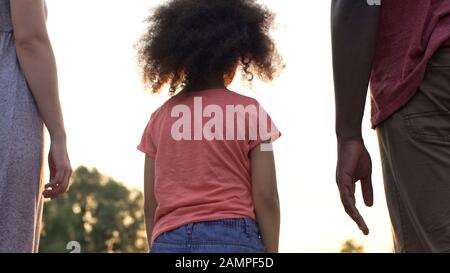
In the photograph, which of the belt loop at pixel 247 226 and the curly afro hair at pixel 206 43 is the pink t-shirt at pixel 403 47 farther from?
the curly afro hair at pixel 206 43

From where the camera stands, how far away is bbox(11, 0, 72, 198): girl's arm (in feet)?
9.41

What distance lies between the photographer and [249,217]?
315cm

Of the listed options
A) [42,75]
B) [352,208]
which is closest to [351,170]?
[352,208]

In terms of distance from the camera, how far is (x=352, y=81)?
8.71 feet

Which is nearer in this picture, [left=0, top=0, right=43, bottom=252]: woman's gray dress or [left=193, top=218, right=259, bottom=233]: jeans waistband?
[left=0, top=0, right=43, bottom=252]: woman's gray dress

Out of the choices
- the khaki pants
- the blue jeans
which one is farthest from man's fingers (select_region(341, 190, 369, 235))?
the blue jeans

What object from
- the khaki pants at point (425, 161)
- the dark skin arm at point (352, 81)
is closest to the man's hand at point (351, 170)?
the dark skin arm at point (352, 81)

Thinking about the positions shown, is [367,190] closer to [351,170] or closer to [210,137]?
[351,170]

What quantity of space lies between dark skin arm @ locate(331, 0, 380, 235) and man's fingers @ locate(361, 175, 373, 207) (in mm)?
29

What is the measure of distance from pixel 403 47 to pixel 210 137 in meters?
0.89

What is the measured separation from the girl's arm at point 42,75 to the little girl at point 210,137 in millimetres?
475

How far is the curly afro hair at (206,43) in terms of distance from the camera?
342 centimetres

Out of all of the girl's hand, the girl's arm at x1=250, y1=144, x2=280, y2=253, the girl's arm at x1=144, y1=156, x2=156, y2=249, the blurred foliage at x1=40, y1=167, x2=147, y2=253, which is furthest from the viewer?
the blurred foliage at x1=40, y1=167, x2=147, y2=253

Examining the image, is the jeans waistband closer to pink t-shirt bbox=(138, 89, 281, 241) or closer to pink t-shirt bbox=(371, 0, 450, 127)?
pink t-shirt bbox=(138, 89, 281, 241)
